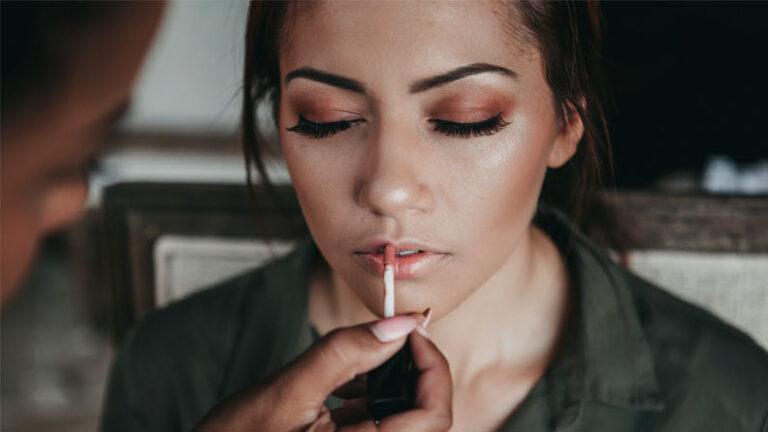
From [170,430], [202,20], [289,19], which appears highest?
Result: [202,20]

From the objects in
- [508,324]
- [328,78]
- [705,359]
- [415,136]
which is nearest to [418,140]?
[415,136]

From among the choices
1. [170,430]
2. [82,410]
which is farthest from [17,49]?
[82,410]

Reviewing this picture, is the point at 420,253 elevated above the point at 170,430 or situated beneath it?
elevated above

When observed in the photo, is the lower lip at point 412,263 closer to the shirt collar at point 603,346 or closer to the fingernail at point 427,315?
the fingernail at point 427,315

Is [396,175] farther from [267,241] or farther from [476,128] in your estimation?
[267,241]

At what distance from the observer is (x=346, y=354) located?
0.67m

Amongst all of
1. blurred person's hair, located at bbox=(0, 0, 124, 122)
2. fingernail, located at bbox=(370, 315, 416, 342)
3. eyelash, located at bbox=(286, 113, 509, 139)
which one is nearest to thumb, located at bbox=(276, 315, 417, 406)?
fingernail, located at bbox=(370, 315, 416, 342)

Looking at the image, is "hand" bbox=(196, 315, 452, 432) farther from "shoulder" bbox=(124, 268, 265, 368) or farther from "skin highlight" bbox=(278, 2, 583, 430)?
"shoulder" bbox=(124, 268, 265, 368)

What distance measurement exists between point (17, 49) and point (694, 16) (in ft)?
3.87

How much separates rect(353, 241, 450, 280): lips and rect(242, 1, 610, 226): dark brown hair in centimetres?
21

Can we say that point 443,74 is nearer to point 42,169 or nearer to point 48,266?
point 42,169

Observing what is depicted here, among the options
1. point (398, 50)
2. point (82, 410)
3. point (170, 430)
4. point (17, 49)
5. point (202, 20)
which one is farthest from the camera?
point (82, 410)

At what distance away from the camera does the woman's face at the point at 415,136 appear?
0.76 meters

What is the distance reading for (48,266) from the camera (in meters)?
2.06
